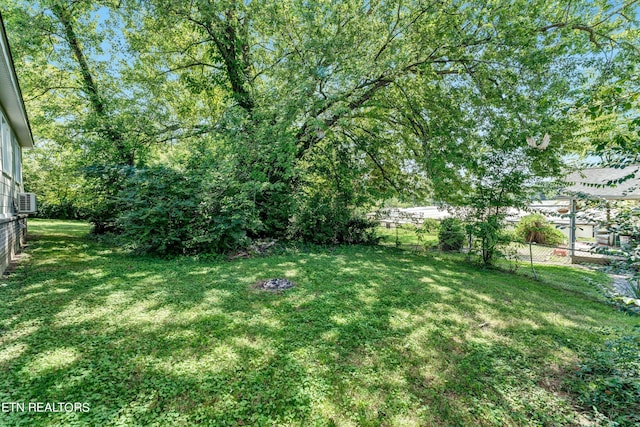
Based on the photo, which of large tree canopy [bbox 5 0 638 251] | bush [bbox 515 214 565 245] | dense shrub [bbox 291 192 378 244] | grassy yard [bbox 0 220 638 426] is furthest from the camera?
bush [bbox 515 214 565 245]

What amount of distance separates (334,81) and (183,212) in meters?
4.88

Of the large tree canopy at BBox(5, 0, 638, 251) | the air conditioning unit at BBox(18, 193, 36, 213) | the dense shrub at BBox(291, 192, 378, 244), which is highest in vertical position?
the large tree canopy at BBox(5, 0, 638, 251)

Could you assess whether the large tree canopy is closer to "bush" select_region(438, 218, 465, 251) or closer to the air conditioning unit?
"bush" select_region(438, 218, 465, 251)

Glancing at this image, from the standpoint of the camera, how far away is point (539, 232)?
11344mm

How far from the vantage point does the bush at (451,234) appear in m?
8.06

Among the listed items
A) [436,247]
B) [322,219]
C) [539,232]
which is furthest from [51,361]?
[539,232]

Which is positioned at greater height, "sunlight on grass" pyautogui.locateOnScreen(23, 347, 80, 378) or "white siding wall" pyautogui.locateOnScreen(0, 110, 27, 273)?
"white siding wall" pyautogui.locateOnScreen(0, 110, 27, 273)

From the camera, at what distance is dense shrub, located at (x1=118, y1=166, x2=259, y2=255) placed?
679cm

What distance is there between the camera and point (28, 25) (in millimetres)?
7227

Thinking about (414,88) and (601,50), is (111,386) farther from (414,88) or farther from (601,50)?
(601,50)

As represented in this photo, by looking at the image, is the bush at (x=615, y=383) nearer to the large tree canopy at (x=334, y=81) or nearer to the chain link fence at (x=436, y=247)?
the large tree canopy at (x=334, y=81)

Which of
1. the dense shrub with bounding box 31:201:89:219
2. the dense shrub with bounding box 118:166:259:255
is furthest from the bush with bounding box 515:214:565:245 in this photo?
the dense shrub with bounding box 31:201:89:219

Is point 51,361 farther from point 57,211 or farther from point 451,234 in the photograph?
point 57,211

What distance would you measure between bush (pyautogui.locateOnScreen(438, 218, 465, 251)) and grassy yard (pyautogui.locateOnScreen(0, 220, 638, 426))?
269cm
